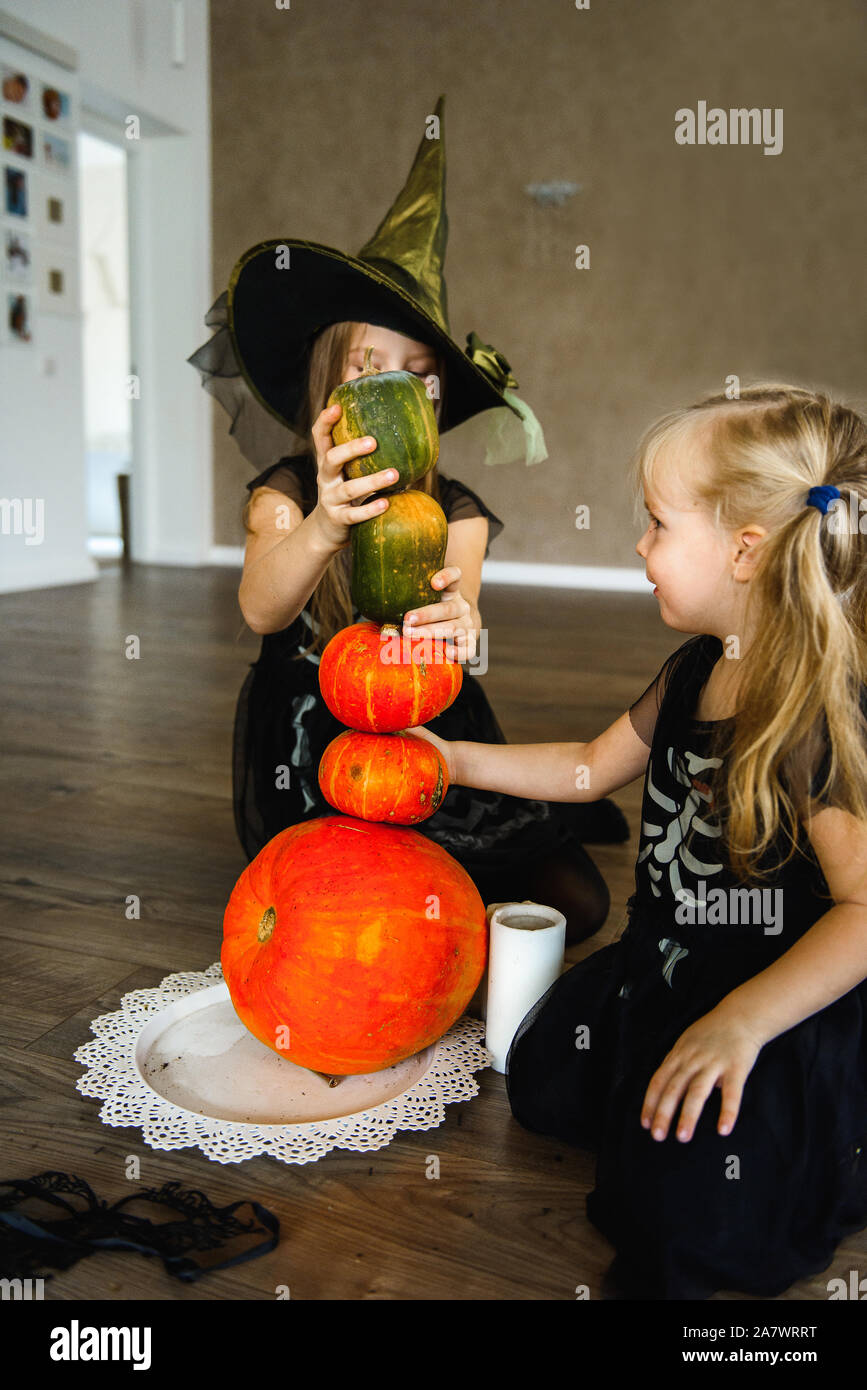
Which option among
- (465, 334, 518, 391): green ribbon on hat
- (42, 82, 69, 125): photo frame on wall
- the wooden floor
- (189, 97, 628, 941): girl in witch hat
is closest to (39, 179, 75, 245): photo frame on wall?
(42, 82, 69, 125): photo frame on wall

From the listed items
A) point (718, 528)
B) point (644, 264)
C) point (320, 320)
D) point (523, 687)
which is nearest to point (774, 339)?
point (644, 264)

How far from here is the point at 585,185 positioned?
633cm

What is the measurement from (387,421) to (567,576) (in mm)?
5903

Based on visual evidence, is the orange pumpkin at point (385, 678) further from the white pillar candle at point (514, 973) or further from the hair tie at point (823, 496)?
the hair tie at point (823, 496)

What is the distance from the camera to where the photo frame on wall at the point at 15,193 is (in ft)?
17.0

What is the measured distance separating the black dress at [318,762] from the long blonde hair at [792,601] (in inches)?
25.8

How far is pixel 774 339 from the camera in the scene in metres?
6.23

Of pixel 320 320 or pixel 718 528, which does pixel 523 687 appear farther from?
pixel 718 528

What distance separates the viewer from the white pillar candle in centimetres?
125

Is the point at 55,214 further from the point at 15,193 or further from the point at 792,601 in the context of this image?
the point at 792,601

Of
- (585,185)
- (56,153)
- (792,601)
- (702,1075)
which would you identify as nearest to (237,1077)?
(702,1075)

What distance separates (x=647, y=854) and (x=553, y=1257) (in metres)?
0.43

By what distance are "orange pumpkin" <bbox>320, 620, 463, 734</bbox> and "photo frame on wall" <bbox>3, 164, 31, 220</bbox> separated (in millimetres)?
5031
